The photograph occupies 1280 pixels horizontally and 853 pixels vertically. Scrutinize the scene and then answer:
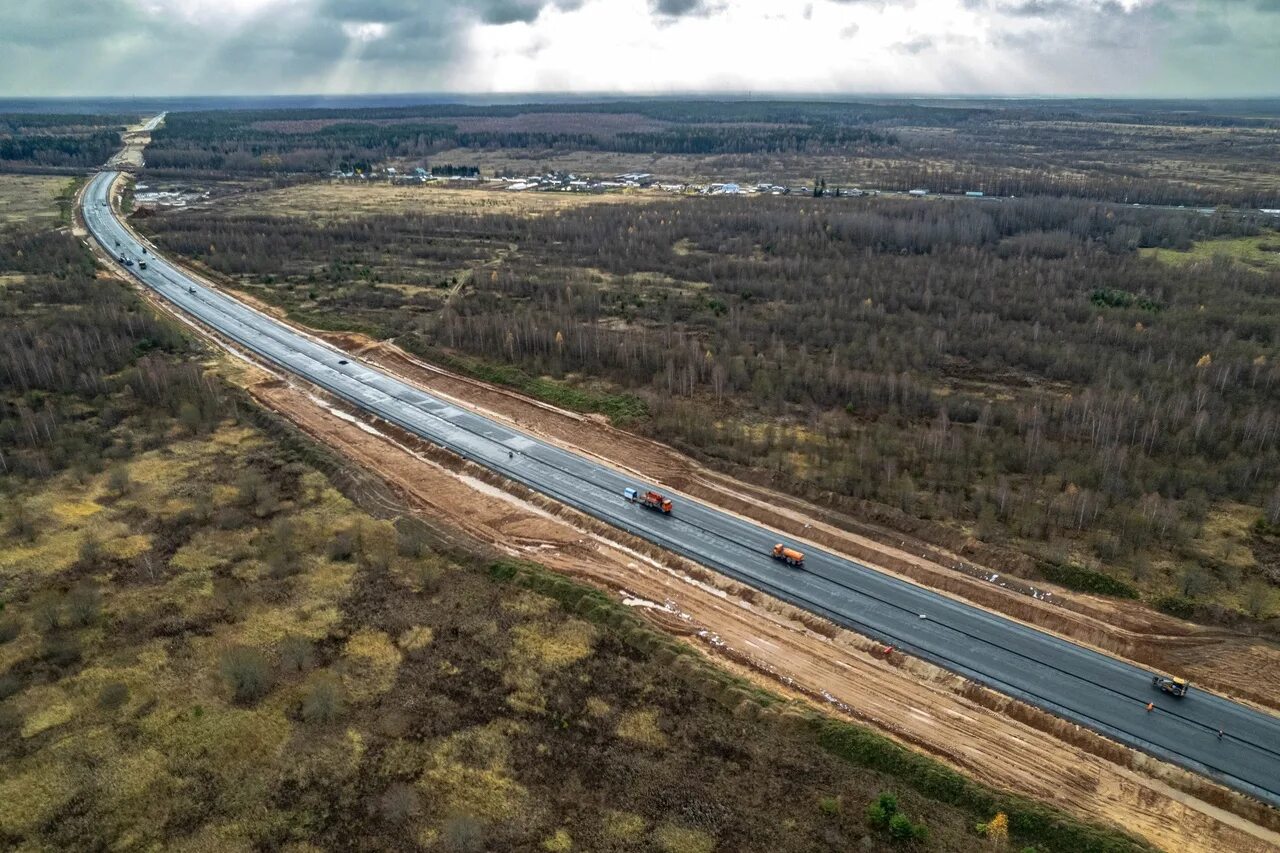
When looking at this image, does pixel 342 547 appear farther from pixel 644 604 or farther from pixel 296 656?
pixel 644 604

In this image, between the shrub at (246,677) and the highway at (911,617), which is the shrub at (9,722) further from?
the highway at (911,617)

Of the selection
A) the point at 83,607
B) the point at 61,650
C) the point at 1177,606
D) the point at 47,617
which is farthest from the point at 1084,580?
the point at 47,617

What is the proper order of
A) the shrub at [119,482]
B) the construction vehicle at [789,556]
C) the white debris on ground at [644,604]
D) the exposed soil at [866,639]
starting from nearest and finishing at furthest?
the exposed soil at [866,639], the white debris on ground at [644,604], the construction vehicle at [789,556], the shrub at [119,482]

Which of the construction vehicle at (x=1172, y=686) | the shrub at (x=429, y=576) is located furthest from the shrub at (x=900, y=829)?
the shrub at (x=429, y=576)

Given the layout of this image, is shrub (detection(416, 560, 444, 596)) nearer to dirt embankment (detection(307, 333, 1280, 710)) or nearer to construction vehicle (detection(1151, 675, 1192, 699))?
dirt embankment (detection(307, 333, 1280, 710))

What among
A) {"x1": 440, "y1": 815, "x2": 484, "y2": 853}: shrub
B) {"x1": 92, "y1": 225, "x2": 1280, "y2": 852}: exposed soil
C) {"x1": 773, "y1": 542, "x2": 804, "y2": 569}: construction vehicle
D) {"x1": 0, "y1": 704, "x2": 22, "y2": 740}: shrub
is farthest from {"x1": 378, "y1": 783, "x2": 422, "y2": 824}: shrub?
{"x1": 773, "y1": 542, "x2": 804, "y2": 569}: construction vehicle

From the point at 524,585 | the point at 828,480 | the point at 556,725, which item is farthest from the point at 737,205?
the point at 556,725

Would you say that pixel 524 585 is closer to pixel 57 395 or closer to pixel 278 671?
pixel 278 671
